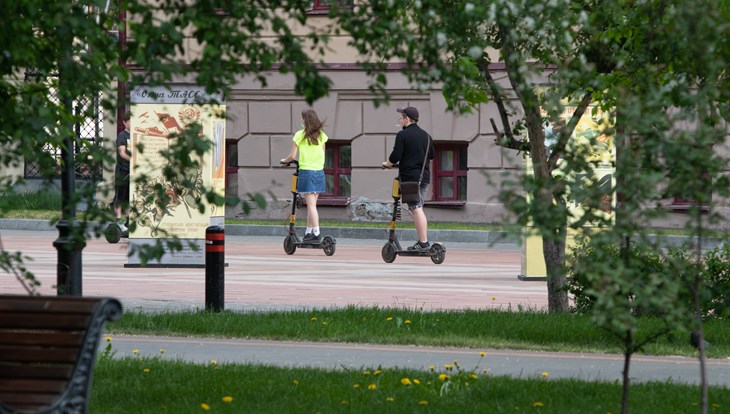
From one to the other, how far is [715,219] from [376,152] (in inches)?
970

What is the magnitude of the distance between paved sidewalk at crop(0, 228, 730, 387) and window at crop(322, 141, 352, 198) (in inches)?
182

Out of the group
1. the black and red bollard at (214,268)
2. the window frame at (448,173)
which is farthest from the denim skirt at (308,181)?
the window frame at (448,173)

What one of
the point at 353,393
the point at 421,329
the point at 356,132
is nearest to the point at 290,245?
the point at 421,329

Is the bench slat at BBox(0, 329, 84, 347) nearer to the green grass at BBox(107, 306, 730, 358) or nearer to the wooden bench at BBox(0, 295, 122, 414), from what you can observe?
the wooden bench at BBox(0, 295, 122, 414)

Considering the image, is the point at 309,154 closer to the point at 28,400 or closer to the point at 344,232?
the point at 344,232

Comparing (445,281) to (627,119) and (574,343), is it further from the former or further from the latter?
(627,119)

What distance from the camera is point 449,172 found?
30875 mm

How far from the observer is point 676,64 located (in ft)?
26.2

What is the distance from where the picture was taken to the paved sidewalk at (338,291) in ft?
32.2

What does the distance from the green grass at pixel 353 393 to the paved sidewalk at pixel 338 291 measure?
61 cm

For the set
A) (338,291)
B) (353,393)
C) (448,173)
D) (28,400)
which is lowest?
(353,393)

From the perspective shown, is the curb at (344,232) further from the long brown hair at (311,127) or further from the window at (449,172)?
the long brown hair at (311,127)

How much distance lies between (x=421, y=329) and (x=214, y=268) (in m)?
1.92

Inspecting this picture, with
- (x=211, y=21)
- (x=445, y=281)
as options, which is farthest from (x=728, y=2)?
(x=445, y=281)
